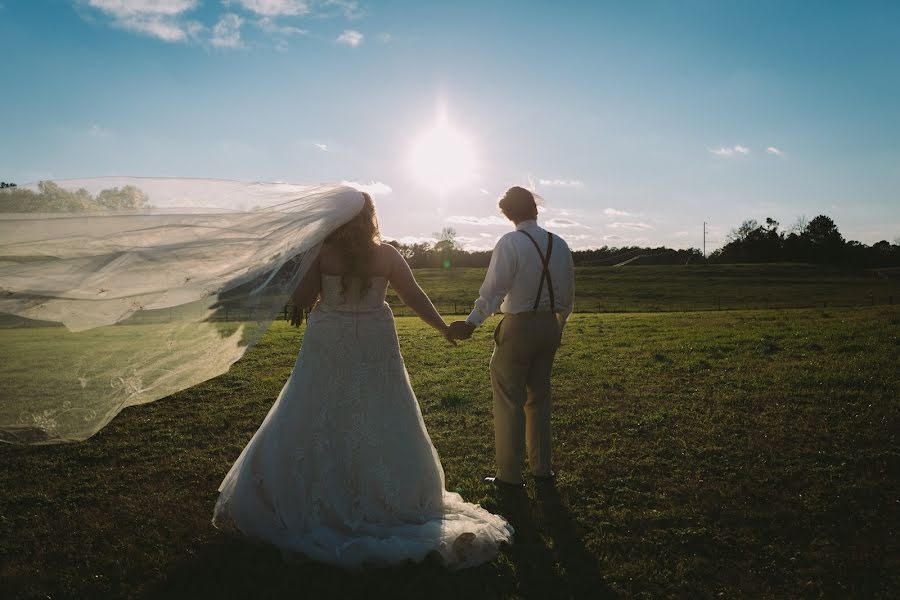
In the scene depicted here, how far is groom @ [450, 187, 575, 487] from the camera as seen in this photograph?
618cm

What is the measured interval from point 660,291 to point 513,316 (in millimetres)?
70099

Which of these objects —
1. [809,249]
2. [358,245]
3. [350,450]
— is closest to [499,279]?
[358,245]

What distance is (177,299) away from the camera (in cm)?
501

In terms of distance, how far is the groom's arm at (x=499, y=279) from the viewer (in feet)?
20.3

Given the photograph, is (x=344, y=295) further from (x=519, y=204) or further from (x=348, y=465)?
(x=519, y=204)

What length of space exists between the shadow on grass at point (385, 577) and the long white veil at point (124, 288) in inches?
59.0

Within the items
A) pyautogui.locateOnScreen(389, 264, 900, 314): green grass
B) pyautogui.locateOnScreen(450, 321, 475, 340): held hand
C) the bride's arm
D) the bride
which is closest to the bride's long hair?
the bride

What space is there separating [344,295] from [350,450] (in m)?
1.31

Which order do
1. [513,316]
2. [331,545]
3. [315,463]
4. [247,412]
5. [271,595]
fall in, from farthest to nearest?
1. [247,412]
2. [513,316]
3. [315,463]
4. [331,545]
5. [271,595]

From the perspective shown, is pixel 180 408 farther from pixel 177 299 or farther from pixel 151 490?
pixel 177 299

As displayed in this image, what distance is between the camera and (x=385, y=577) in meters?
4.41

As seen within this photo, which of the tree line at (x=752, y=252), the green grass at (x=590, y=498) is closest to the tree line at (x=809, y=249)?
the tree line at (x=752, y=252)

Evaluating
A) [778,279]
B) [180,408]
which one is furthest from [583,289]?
[180,408]

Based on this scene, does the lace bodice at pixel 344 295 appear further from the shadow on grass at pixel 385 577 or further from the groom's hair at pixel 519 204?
the shadow on grass at pixel 385 577
